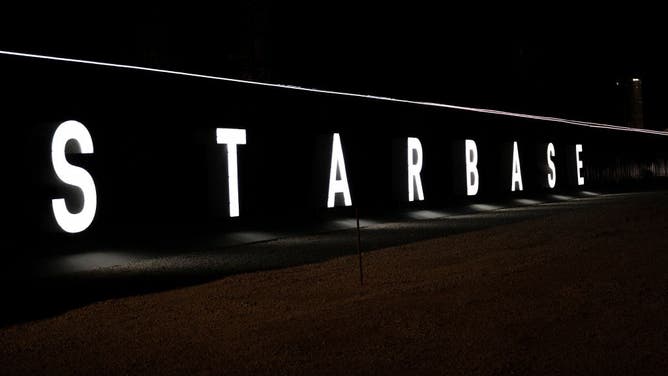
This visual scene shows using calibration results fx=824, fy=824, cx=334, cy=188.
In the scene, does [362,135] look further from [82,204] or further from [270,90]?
[82,204]

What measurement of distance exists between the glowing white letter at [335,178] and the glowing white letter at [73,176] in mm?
6878

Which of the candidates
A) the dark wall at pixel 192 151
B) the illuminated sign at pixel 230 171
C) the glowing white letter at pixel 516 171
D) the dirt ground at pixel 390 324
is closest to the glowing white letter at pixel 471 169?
the illuminated sign at pixel 230 171

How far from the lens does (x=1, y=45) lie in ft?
85.5

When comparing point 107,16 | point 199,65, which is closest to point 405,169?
point 199,65

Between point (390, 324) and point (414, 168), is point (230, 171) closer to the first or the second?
point (414, 168)

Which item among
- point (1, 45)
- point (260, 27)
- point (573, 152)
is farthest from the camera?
point (573, 152)

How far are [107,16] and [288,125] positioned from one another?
13058mm

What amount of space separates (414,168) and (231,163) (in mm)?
7035

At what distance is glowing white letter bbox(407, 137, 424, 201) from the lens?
71.4 ft

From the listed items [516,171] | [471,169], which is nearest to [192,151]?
[471,169]

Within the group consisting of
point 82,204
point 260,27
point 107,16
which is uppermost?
point 107,16

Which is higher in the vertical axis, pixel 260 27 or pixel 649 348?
pixel 260 27

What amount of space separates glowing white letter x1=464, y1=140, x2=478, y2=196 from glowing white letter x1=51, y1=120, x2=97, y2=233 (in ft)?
46.1

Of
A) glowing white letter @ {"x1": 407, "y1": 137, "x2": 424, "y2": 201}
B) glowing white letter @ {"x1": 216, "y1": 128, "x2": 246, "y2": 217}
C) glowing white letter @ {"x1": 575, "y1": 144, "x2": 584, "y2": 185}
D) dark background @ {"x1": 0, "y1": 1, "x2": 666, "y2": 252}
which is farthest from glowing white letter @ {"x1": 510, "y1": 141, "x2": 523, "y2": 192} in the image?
glowing white letter @ {"x1": 216, "y1": 128, "x2": 246, "y2": 217}
